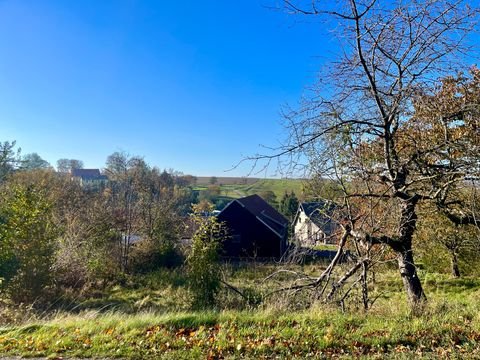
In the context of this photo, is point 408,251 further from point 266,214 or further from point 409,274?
point 266,214

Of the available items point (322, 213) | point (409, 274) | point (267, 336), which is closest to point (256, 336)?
point (267, 336)

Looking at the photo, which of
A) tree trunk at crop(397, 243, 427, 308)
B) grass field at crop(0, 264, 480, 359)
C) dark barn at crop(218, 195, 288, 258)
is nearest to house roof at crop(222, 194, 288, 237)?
dark barn at crop(218, 195, 288, 258)

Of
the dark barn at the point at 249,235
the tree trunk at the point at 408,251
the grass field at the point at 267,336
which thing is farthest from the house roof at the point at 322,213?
the dark barn at the point at 249,235

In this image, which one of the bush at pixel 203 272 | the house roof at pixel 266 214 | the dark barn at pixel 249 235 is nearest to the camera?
the bush at pixel 203 272

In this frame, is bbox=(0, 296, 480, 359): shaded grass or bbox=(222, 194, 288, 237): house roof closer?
bbox=(0, 296, 480, 359): shaded grass

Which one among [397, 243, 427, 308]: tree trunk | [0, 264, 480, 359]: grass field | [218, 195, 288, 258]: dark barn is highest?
[397, 243, 427, 308]: tree trunk

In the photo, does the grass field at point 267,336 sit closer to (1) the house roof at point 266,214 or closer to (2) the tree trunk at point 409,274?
(2) the tree trunk at point 409,274

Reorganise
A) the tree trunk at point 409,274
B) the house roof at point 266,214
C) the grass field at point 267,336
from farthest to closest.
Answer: the house roof at point 266,214, the tree trunk at point 409,274, the grass field at point 267,336

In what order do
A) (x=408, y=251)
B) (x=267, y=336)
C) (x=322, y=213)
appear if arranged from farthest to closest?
(x=322, y=213) < (x=408, y=251) < (x=267, y=336)

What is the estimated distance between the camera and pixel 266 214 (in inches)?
1286

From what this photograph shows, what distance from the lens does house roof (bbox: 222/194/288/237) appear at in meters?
28.2

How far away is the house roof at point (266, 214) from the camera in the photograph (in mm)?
28202

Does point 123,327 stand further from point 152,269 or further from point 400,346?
point 152,269

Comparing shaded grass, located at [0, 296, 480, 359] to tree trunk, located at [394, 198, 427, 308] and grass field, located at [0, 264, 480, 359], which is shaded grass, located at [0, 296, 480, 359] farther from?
tree trunk, located at [394, 198, 427, 308]
